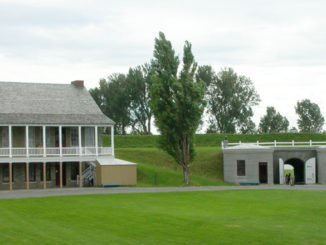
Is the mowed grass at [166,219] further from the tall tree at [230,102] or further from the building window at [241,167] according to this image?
the tall tree at [230,102]

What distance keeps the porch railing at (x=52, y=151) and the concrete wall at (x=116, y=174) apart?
1635 mm

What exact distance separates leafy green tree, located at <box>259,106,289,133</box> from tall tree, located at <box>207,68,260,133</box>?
8235 millimetres

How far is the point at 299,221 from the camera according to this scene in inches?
1025

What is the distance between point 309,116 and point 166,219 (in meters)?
105

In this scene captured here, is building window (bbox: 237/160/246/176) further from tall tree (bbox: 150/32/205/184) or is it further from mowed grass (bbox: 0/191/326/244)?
mowed grass (bbox: 0/191/326/244)

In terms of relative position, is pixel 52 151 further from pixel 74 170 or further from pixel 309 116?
pixel 309 116

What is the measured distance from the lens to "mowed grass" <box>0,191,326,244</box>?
845 inches

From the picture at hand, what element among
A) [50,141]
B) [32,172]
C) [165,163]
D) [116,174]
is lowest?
[116,174]

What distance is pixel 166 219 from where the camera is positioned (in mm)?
26844

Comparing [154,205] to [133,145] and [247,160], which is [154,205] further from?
[133,145]

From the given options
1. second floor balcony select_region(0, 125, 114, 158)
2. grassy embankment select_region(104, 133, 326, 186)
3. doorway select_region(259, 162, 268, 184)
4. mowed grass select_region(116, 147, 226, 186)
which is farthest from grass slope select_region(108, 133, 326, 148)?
second floor balcony select_region(0, 125, 114, 158)

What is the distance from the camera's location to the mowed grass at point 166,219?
2145 cm

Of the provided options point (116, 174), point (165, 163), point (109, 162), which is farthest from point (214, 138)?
point (116, 174)

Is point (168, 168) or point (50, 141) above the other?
point (50, 141)
